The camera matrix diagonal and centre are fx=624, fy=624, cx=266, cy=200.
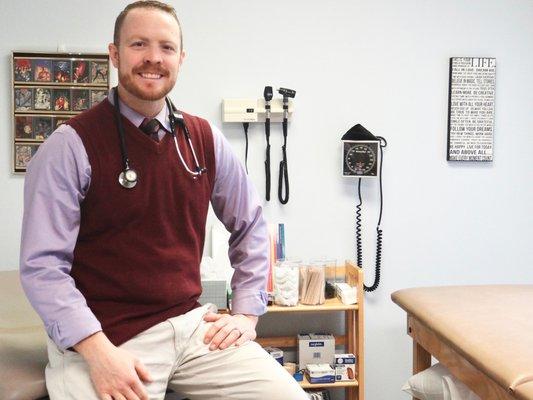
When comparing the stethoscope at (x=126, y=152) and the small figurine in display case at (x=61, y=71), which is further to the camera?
the small figurine in display case at (x=61, y=71)

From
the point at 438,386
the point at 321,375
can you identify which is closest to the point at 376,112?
the point at 321,375

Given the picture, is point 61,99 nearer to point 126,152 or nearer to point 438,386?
point 126,152

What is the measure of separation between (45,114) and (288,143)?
104cm

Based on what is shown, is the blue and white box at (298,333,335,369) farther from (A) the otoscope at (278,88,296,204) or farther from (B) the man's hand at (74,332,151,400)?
(B) the man's hand at (74,332,151,400)

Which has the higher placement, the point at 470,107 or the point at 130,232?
the point at 470,107

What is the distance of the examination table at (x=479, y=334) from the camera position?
4.83ft

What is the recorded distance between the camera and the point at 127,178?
1.45 meters

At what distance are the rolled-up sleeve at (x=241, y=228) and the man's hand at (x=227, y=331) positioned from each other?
0.06 m

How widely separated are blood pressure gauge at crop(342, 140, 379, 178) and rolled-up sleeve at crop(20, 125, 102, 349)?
1497 mm

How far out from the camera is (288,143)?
9.00ft

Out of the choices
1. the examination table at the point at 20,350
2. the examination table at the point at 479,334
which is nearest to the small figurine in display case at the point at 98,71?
the examination table at the point at 20,350

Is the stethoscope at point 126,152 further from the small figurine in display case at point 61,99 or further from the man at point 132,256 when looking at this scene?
the small figurine in display case at point 61,99

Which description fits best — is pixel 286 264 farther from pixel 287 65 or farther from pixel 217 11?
pixel 217 11

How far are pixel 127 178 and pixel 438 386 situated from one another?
120 centimetres
